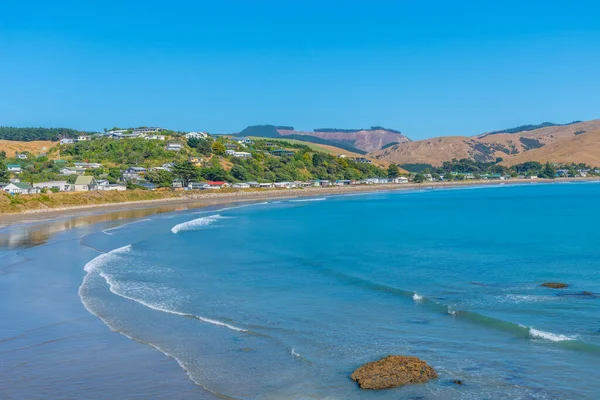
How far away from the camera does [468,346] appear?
13.4 meters

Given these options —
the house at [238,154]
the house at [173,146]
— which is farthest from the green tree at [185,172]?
the house at [238,154]

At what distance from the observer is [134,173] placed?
306 ft

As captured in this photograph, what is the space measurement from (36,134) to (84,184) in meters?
96.9

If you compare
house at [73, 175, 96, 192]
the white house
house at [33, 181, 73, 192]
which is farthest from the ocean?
the white house

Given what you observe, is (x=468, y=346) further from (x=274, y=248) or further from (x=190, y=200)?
(x=190, y=200)

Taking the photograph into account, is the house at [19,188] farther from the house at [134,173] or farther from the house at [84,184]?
the house at [134,173]

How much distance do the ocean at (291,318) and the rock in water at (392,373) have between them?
0.77 feet

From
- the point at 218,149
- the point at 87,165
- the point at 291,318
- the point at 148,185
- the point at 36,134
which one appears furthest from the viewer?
the point at 36,134

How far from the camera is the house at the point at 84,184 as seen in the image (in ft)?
245

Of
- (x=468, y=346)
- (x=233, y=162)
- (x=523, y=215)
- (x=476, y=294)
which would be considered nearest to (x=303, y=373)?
(x=468, y=346)

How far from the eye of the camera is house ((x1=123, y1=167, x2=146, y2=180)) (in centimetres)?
9081

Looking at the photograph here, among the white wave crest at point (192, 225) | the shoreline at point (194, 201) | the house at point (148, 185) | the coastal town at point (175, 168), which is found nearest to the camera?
the white wave crest at point (192, 225)

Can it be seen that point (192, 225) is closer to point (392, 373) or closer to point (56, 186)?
point (392, 373)

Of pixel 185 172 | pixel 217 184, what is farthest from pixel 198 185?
pixel 217 184
